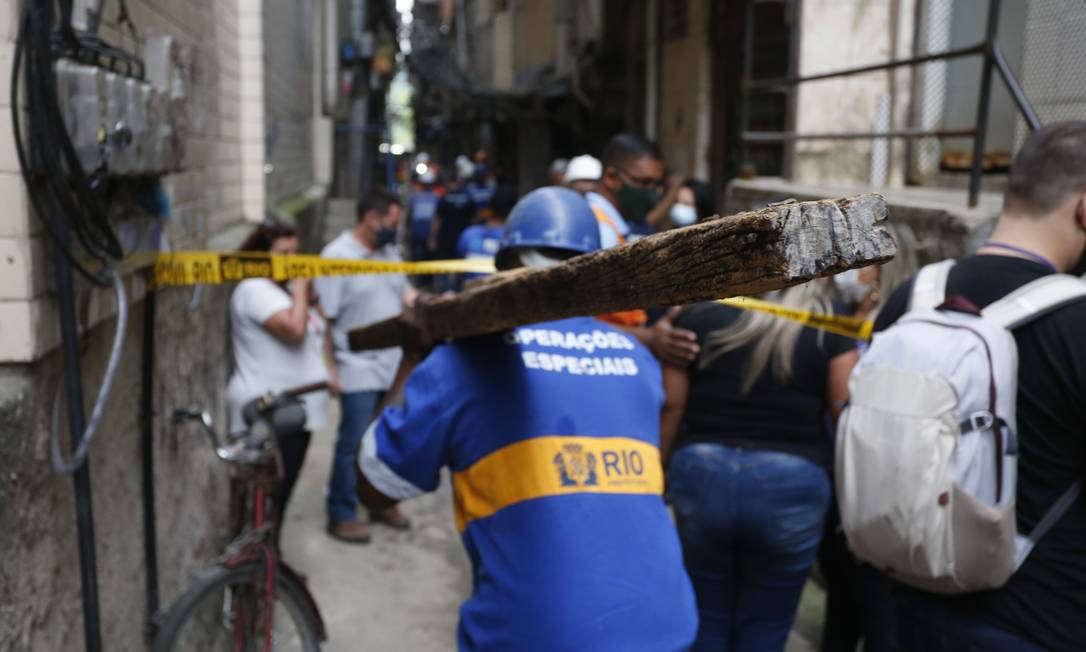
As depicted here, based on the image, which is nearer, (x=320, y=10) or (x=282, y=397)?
(x=282, y=397)

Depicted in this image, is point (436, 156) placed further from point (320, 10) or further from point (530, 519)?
point (530, 519)

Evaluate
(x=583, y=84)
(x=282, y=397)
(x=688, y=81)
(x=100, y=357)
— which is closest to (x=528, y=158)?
(x=583, y=84)

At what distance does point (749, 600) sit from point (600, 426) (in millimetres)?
1345

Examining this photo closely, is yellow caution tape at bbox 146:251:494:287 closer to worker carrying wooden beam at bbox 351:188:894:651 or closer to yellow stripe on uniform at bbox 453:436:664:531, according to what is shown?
worker carrying wooden beam at bbox 351:188:894:651

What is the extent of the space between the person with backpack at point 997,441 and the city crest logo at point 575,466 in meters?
0.73

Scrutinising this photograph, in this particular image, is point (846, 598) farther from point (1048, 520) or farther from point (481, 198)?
point (481, 198)

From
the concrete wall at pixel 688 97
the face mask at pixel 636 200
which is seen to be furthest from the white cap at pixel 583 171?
the concrete wall at pixel 688 97

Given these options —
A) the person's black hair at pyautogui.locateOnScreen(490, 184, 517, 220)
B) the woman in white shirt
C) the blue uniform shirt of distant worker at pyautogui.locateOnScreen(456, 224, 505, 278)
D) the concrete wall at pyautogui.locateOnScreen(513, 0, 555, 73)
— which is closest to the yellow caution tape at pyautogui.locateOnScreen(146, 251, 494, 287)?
the woman in white shirt

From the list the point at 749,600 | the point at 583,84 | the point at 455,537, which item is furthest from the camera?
the point at 583,84

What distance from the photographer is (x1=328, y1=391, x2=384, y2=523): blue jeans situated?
19.1 feet

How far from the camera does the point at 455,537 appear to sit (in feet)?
19.9

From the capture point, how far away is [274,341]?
4.75 meters

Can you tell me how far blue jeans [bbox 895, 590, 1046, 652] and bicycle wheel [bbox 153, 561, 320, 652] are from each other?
2.32 meters

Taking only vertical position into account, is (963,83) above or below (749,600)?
above
